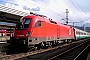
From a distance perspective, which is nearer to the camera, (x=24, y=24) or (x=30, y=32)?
(x=30, y=32)

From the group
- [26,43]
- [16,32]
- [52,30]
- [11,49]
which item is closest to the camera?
[26,43]

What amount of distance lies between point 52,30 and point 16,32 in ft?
22.5

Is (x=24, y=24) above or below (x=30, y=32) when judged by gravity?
above

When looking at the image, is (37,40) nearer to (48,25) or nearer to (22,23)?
(22,23)

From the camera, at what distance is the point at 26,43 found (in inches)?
646

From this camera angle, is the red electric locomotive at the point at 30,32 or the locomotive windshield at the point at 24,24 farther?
the locomotive windshield at the point at 24,24

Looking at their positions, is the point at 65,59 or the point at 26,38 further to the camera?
the point at 26,38

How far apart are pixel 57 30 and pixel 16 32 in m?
9.43

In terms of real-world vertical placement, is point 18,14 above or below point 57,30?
above

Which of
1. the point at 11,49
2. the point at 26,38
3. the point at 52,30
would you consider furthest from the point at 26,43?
the point at 52,30


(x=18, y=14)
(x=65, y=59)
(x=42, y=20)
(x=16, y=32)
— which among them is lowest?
(x=65, y=59)

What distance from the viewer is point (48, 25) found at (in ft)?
69.4

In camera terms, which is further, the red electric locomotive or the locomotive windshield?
the locomotive windshield

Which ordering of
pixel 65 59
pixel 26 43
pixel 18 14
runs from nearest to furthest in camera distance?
1. pixel 65 59
2. pixel 26 43
3. pixel 18 14
